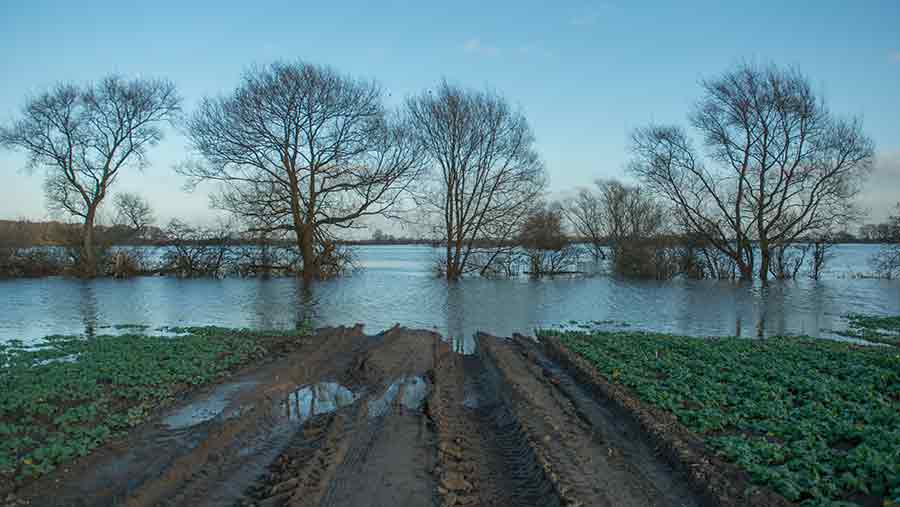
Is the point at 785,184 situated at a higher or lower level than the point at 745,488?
higher

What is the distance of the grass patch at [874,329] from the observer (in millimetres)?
12953

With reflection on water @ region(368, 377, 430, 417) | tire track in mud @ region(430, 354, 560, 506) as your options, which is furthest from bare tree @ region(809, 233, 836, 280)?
reflection on water @ region(368, 377, 430, 417)

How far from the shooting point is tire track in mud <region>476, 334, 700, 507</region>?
4.48 m

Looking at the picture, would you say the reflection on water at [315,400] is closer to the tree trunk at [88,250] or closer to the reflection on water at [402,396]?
the reflection on water at [402,396]

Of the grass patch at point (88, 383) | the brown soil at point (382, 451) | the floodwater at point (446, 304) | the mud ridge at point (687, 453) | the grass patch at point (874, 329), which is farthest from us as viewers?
the floodwater at point (446, 304)

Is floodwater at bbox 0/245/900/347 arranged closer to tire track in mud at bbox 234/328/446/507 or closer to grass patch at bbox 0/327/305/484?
grass patch at bbox 0/327/305/484

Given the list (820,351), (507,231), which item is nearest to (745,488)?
(820,351)

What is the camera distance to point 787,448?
5168 mm

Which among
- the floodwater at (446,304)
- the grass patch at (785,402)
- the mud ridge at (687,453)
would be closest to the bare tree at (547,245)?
the floodwater at (446,304)

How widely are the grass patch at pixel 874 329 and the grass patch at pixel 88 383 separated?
13.5 metres

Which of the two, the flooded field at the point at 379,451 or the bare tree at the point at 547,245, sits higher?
the bare tree at the point at 547,245

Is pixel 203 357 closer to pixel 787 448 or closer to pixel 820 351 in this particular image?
pixel 787 448

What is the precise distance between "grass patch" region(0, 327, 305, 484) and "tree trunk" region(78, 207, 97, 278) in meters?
22.0

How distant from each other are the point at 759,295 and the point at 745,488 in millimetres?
21718
